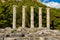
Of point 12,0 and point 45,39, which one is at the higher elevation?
point 12,0

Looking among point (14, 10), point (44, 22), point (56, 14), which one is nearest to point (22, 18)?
point (14, 10)

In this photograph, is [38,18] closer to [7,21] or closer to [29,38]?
[7,21]

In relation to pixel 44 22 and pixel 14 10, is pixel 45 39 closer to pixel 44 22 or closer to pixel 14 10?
pixel 14 10

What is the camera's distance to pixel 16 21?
32.6 m

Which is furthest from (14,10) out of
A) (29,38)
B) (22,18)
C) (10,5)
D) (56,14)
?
(29,38)

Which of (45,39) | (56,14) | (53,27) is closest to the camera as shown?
(45,39)

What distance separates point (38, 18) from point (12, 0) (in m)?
5.81

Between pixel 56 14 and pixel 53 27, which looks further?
pixel 56 14

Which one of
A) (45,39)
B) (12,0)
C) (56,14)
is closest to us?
(45,39)

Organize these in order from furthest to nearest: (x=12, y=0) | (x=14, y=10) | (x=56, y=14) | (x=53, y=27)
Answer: (x=12, y=0), (x=56, y=14), (x=53, y=27), (x=14, y=10)

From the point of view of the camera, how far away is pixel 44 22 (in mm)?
33875

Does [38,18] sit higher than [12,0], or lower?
lower

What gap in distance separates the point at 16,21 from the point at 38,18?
297 centimetres

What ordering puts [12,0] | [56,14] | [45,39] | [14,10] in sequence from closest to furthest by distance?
[45,39] < [14,10] < [56,14] < [12,0]
